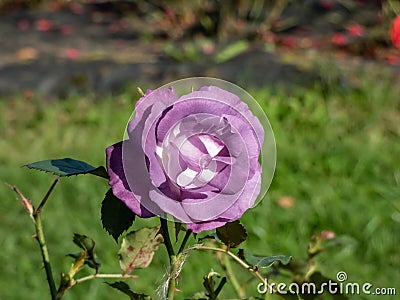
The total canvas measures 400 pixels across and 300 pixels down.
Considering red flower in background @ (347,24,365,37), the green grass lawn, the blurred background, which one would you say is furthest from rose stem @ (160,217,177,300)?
red flower in background @ (347,24,365,37)

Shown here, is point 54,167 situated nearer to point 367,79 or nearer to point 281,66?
point 367,79

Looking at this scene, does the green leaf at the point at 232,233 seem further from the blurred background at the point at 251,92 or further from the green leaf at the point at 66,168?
the blurred background at the point at 251,92

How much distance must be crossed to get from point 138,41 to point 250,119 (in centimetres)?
502

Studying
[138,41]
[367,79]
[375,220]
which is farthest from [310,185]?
[138,41]

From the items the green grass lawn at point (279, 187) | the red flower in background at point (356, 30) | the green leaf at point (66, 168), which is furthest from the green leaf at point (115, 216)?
the red flower in background at point (356, 30)

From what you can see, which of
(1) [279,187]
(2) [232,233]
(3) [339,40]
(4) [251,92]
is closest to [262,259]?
(2) [232,233]

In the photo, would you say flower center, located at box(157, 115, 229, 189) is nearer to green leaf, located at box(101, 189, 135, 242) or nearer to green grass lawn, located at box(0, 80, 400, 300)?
green leaf, located at box(101, 189, 135, 242)

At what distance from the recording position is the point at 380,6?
5.82m

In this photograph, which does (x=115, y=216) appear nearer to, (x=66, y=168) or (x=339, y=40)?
(x=66, y=168)

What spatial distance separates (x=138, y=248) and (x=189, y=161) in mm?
209

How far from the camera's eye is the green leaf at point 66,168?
0.68 metres

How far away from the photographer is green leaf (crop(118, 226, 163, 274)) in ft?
2.54

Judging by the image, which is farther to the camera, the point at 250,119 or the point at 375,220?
the point at 375,220

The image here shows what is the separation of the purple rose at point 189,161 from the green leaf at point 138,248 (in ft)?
0.51
